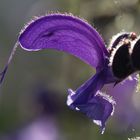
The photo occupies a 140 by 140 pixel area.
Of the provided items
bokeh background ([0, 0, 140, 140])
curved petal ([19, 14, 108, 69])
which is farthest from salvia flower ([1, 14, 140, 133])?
bokeh background ([0, 0, 140, 140])

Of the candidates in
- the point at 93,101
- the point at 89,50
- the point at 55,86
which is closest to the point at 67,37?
the point at 89,50

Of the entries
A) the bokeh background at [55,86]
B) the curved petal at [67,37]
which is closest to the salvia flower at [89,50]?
the curved petal at [67,37]

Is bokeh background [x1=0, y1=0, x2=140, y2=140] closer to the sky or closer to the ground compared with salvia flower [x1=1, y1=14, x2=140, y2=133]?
closer to the ground

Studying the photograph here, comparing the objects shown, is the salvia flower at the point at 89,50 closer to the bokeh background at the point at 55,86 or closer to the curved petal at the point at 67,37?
the curved petal at the point at 67,37

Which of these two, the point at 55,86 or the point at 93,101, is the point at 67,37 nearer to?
the point at 93,101

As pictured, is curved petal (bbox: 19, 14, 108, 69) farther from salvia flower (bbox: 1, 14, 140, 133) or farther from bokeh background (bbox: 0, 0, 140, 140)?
bokeh background (bbox: 0, 0, 140, 140)
